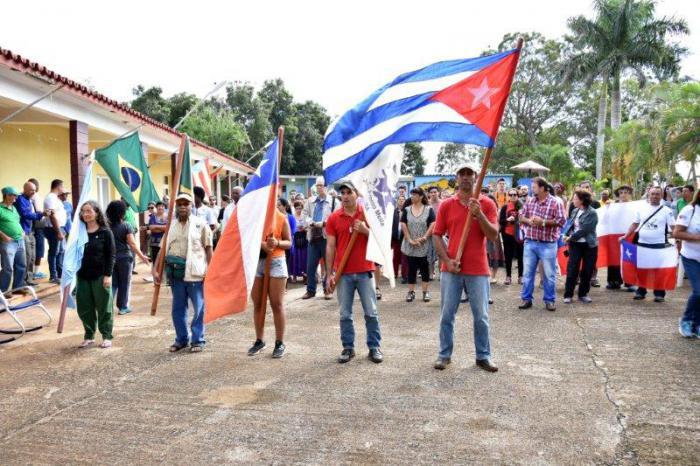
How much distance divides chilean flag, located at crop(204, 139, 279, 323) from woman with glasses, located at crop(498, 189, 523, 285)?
19.5 feet

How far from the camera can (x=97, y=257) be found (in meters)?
6.27

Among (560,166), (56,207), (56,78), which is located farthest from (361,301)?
(560,166)

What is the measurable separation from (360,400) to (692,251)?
4.06 m

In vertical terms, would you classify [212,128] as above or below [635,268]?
above

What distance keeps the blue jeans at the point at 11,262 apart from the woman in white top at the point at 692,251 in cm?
926

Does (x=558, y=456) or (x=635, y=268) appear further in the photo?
(x=635, y=268)

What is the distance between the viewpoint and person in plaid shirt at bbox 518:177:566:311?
7898 millimetres

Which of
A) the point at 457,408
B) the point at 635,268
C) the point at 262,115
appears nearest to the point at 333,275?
the point at 457,408

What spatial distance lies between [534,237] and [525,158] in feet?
111

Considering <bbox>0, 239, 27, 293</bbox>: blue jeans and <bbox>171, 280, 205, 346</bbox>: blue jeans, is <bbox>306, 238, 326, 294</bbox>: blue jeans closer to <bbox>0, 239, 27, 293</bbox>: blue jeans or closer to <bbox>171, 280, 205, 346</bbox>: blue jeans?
<bbox>171, 280, 205, 346</bbox>: blue jeans

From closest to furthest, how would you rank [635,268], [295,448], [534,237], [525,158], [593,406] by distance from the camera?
1. [295,448]
2. [593,406]
3. [534,237]
4. [635,268]
5. [525,158]

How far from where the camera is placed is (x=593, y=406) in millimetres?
4289

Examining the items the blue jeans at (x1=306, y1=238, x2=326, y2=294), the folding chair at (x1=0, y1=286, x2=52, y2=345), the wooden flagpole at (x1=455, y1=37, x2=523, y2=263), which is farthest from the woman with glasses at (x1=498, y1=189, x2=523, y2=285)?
the folding chair at (x1=0, y1=286, x2=52, y2=345)

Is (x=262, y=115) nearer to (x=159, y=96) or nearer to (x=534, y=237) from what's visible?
(x=159, y=96)
